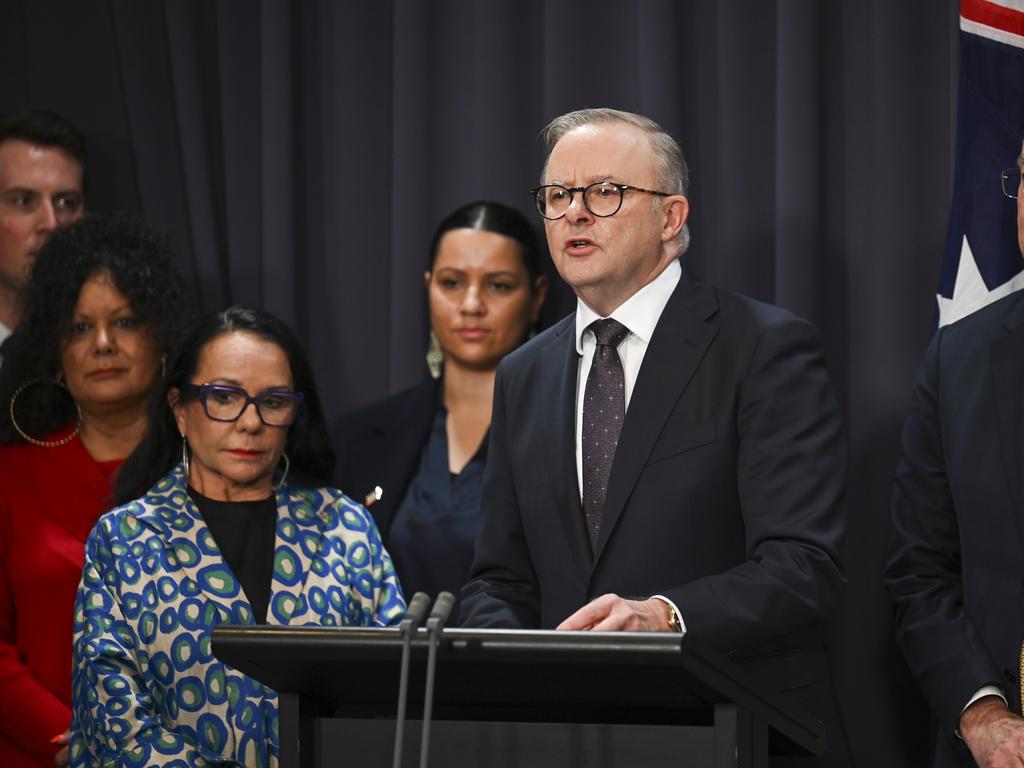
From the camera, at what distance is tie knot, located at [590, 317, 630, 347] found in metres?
2.80

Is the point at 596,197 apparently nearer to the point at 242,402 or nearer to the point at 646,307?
the point at 646,307

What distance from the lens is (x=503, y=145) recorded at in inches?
158

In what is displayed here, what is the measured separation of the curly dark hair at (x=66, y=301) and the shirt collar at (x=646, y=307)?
4.05 ft

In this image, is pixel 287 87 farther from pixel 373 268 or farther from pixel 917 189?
pixel 917 189

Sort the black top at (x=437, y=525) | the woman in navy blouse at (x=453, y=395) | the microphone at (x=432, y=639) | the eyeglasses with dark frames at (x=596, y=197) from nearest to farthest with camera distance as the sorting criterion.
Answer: the microphone at (x=432, y=639) < the eyeglasses with dark frames at (x=596, y=197) < the black top at (x=437, y=525) < the woman in navy blouse at (x=453, y=395)

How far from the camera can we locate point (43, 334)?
358 centimetres

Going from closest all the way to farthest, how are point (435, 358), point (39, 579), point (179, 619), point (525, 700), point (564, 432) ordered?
point (525, 700), point (564, 432), point (179, 619), point (39, 579), point (435, 358)

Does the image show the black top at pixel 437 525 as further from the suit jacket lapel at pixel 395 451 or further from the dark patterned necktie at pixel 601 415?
the dark patterned necktie at pixel 601 415

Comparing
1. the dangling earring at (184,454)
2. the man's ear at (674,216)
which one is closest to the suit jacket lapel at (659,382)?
the man's ear at (674,216)

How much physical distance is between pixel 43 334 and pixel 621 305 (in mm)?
1510

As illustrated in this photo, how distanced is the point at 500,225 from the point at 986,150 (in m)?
1.18

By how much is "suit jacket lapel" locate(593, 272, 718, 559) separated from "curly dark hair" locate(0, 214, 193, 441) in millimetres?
1337

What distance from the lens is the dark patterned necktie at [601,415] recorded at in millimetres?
2684

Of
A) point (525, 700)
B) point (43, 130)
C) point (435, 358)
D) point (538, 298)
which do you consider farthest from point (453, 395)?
point (525, 700)
